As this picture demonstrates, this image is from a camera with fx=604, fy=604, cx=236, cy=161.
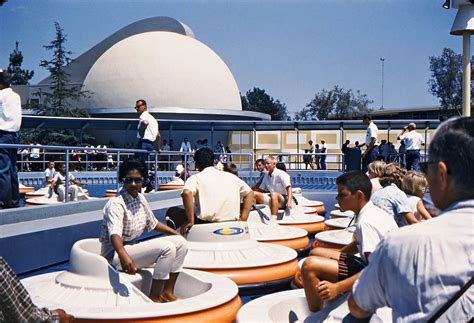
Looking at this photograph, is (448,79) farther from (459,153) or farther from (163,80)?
(459,153)

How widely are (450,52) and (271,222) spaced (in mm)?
38045

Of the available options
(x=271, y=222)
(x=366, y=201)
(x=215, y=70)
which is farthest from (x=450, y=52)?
(x=366, y=201)

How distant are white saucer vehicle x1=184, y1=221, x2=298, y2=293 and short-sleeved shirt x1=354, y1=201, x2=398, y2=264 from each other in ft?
7.30

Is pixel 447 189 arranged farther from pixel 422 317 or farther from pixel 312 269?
pixel 312 269

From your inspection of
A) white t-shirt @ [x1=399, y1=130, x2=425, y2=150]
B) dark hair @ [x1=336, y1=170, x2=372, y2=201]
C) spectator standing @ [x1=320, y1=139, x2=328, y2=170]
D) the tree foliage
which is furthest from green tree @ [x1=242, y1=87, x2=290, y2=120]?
dark hair @ [x1=336, y1=170, x2=372, y2=201]

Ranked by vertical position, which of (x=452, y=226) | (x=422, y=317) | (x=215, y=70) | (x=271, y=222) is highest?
(x=215, y=70)

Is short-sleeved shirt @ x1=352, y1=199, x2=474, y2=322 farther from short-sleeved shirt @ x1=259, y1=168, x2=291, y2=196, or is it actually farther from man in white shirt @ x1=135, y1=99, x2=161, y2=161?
man in white shirt @ x1=135, y1=99, x2=161, y2=161

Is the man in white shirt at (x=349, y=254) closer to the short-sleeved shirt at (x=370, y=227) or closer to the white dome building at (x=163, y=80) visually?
the short-sleeved shirt at (x=370, y=227)

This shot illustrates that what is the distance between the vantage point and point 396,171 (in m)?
6.19

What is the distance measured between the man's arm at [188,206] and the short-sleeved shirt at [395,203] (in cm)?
180

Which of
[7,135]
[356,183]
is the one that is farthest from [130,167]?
[7,135]

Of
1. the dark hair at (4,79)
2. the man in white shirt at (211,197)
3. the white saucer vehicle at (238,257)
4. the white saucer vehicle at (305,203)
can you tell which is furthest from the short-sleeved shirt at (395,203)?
the white saucer vehicle at (305,203)

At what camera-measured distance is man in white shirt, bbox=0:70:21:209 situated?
6062 mm

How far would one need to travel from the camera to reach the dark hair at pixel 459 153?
1.90 meters
